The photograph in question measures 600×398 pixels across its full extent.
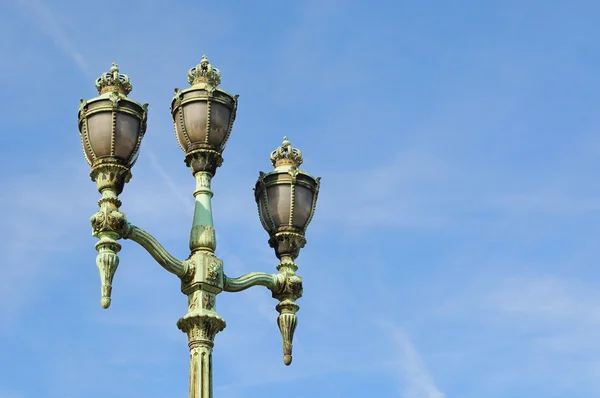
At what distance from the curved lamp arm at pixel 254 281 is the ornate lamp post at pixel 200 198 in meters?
0.01

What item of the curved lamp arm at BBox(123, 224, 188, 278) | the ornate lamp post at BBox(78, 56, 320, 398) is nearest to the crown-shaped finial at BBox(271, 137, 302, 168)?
the ornate lamp post at BBox(78, 56, 320, 398)

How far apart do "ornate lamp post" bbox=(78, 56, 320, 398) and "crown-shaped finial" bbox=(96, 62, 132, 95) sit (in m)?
0.01

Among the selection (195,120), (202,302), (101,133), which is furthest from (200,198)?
(101,133)

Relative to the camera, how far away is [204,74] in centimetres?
1245

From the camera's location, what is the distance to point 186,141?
12.3m

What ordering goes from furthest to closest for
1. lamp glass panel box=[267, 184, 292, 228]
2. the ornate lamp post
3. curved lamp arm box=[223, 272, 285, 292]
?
1. lamp glass panel box=[267, 184, 292, 228]
2. curved lamp arm box=[223, 272, 285, 292]
3. the ornate lamp post

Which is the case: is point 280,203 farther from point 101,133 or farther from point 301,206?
point 101,133

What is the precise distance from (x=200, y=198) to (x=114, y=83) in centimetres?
157

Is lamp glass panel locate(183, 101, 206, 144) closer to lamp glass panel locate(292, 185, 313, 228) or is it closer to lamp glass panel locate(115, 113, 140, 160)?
lamp glass panel locate(115, 113, 140, 160)

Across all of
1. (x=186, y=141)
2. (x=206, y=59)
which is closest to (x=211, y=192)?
(x=186, y=141)

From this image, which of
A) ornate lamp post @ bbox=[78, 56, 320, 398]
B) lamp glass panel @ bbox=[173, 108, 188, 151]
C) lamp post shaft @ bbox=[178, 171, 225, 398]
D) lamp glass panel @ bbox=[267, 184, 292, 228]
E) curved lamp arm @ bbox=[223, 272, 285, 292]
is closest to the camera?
ornate lamp post @ bbox=[78, 56, 320, 398]

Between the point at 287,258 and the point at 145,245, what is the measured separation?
2079mm

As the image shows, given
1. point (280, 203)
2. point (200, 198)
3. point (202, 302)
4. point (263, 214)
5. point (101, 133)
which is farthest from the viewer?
point (263, 214)

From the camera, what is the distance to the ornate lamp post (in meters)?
11.2
